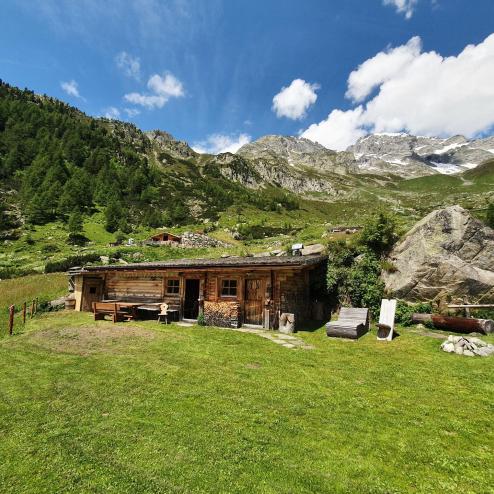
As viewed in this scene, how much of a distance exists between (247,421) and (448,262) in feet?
45.2

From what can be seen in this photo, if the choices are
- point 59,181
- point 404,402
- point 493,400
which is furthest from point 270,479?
point 59,181

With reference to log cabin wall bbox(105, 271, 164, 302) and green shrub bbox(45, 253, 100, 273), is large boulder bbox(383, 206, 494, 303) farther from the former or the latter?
green shrub bbox(45, 253, 100, 273)

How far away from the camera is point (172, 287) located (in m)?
20.3

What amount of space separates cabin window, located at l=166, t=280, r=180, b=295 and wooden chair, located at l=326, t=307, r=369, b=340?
9682 mm

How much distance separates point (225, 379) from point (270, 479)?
4.49m

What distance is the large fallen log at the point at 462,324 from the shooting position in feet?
42.6

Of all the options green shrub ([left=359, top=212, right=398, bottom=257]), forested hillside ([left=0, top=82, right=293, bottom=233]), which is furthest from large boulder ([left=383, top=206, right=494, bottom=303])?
forested hillside ([left=0, top=82, right=293, bottom=233])

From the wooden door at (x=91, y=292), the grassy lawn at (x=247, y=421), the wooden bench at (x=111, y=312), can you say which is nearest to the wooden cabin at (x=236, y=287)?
the wooden door at (x=91, y=292)

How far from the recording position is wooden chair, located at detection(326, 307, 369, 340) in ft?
46.3

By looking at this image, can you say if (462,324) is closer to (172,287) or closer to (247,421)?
(247,421)

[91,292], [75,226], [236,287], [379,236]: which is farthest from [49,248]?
[379,236]

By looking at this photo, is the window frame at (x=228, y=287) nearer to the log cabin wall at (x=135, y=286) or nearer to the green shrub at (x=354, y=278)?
the log cabin wall at (x=135, y=286)

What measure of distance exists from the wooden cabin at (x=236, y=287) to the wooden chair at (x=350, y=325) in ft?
7.86

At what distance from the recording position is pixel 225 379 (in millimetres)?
9281
